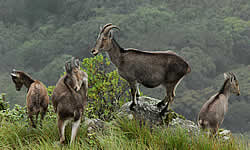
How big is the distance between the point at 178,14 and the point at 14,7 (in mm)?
24965

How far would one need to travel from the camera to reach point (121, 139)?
5.38 meters

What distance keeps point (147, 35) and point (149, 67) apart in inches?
1413

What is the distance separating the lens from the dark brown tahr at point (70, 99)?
5105mm

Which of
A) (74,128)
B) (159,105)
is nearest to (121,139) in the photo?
A: (74,128)

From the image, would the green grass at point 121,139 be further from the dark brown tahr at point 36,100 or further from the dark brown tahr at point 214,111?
the dark brown tahr at point 214,111

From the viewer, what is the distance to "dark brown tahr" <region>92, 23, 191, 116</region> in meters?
5.65

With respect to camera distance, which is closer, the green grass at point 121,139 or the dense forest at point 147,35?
the green grass at point 121,139

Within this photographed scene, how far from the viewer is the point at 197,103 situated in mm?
27625

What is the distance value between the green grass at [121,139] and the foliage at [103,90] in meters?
1.44

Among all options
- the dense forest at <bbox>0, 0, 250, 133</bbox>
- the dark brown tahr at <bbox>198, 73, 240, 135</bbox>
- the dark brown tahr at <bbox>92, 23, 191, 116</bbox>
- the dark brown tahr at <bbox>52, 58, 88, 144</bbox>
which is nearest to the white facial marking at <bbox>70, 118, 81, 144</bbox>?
the dark brown tahr at <bbox>52, 58, 88, 144</bbox>

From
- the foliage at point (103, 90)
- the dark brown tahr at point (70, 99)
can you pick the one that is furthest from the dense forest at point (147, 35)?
the dark brown tahr at point (70, 99)

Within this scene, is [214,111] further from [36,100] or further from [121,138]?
[36,100]

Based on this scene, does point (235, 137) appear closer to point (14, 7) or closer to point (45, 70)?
point (45, 70)

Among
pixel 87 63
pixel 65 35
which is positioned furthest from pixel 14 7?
pixel 87 63
